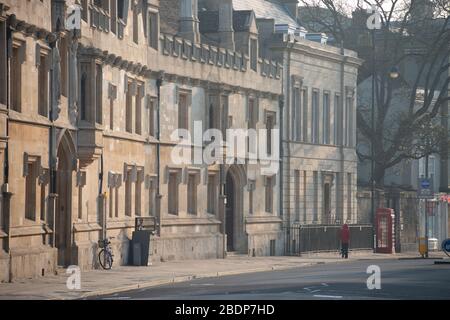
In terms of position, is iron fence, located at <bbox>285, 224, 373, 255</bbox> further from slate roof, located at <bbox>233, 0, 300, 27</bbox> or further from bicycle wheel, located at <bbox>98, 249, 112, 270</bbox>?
bicycle wheel, located at <bbox>98, 249, 112, 270</bbox>

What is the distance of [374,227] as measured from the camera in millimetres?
76375

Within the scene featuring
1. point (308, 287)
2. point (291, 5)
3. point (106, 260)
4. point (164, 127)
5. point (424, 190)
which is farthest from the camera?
point (291, 5)

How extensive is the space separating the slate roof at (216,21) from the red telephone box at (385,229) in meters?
13.5

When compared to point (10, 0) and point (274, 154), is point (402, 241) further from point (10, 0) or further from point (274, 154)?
point (10, 0)

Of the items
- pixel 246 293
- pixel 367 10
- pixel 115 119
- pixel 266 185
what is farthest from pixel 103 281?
pixel 367 10

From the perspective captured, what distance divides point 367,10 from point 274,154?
2176 cm

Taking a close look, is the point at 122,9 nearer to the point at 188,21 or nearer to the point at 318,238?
the point at 188,21

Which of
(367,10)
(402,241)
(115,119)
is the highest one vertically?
(367,10)

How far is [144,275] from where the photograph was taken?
4547 centimetres

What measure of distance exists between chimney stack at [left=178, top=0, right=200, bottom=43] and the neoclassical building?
7cm

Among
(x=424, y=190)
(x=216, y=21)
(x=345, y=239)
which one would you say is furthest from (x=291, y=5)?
(x=345, y=239)

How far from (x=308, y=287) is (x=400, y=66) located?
6128cm

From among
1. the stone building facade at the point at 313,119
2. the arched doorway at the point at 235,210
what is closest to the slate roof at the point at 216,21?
the stone building facade at the point at 313,119

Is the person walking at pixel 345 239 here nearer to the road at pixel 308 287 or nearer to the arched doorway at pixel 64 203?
the road at pixel 308 287
